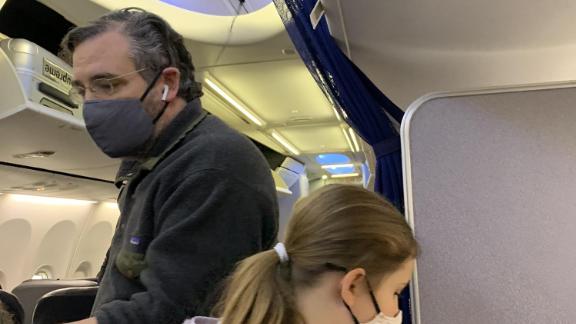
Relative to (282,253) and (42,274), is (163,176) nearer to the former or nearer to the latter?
(282,253)

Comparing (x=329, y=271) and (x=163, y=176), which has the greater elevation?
(x=163, y=176)

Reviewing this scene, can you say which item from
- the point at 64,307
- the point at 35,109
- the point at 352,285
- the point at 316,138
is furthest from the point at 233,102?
the point at 352,285

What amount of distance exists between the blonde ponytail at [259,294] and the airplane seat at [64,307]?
1.01 m

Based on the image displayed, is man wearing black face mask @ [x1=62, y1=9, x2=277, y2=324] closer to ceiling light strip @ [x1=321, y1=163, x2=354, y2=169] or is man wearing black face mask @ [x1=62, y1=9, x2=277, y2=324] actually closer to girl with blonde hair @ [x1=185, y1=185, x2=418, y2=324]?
girl with blonde hair @ [x1=185, y1=185, x2=418, y2=324]

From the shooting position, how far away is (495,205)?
1287mm

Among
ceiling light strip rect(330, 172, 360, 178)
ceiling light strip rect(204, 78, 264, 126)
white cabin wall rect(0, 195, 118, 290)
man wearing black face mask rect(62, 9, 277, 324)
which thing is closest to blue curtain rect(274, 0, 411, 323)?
man wearing black face mask rect(62, 9, 277, 324)

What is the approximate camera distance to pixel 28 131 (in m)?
2.76

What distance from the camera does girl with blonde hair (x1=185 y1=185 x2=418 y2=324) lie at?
0.96 meters

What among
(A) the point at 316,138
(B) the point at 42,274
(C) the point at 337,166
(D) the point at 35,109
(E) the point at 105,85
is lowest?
(B) the point at 42,274

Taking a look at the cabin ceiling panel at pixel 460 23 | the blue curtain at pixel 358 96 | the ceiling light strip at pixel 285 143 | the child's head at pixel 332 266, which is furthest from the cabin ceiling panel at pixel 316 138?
the child's head at pixel 332 266

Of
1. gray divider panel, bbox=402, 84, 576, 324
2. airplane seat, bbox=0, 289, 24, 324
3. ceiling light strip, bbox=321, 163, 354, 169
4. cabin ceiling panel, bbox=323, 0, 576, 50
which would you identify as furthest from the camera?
ceiling light strip, bbox=321, 163, 354, 169

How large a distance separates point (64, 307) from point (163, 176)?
1024 mm

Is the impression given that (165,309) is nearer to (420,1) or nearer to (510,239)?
(510,239)

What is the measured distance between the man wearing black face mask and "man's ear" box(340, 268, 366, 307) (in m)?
0.25
